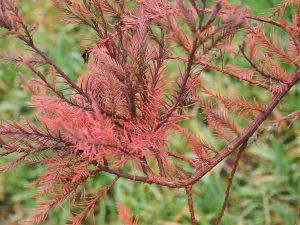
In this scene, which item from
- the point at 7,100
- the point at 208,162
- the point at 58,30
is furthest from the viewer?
the point at 58,30

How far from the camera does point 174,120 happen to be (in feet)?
2.92

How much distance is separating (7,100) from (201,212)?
149 cm

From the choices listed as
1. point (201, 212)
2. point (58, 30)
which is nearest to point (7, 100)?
point (58, 30)

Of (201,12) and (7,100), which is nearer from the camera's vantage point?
(201,12)

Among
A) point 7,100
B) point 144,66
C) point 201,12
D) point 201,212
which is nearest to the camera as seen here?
point 201,12

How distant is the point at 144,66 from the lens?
2.69 ft

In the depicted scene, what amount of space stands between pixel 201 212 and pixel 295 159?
62 cm

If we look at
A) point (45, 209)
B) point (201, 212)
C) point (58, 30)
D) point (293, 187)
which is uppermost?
point (58, 30)

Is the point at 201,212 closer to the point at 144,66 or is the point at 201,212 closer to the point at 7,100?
the point at 7,100

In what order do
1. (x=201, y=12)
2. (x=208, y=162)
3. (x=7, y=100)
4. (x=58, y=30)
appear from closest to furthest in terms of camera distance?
(x=201, y=12) < (x=208, y=162) < (x=7, y=100) < (x=58, y=30)

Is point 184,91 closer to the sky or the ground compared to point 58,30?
closer to the ground

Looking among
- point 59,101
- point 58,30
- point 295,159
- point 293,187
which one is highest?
point 58,30

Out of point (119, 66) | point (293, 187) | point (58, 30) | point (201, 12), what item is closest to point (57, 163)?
point (119, 66)

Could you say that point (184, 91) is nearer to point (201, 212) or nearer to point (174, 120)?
point (174, 120)
